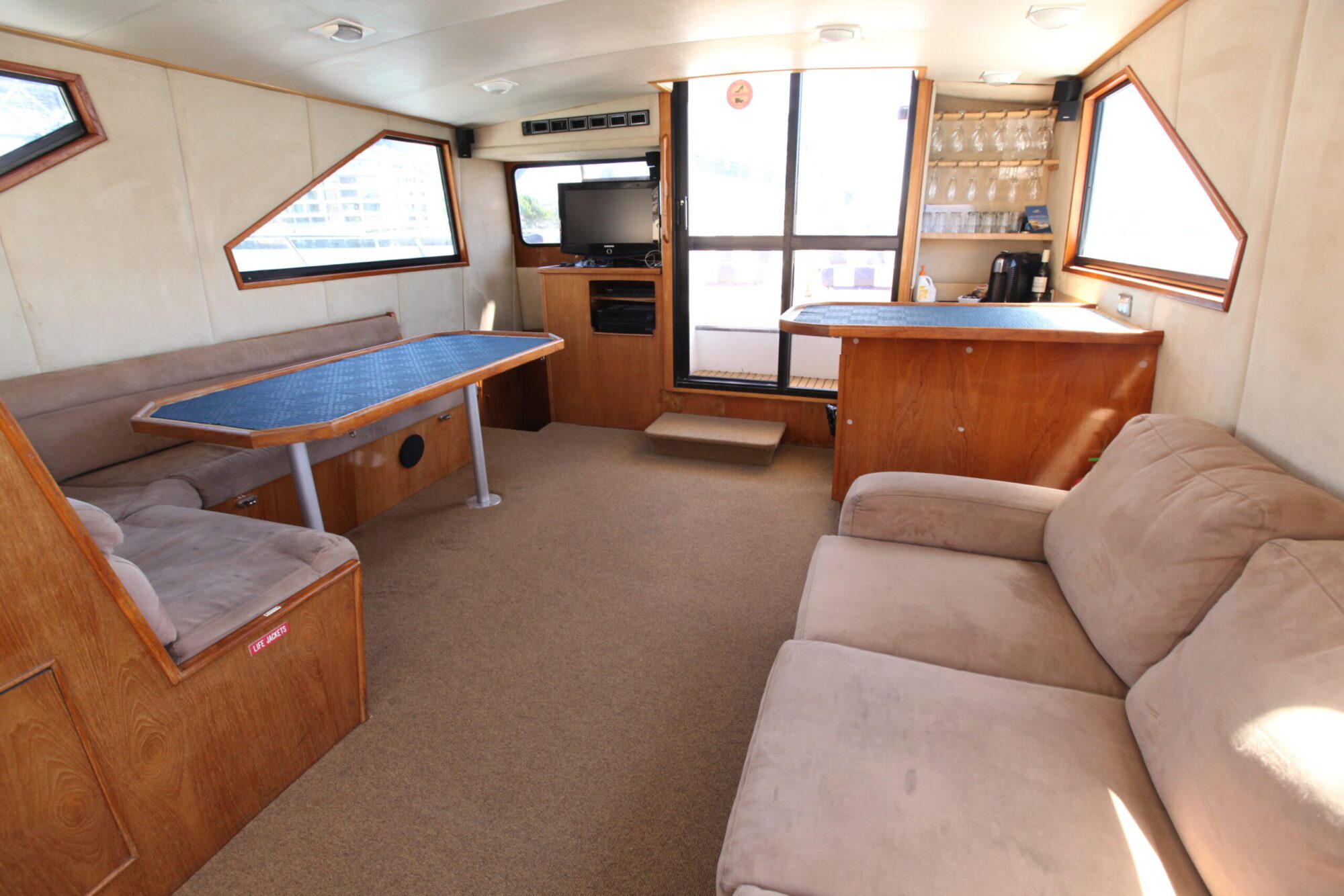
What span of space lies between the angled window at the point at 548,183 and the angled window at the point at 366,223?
64 cm

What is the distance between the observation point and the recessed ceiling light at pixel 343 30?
2.68 meters

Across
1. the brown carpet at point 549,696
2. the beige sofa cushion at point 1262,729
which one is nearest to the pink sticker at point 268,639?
the brown carpet at point 549,696

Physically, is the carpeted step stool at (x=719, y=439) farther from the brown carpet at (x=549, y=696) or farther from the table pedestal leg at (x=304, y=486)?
the table pedestal leg at (x=304, y=486)

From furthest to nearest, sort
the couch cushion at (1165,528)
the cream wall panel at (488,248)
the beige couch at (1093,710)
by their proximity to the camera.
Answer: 1. the cream wall panel at (488,248)
2. the couch cushion at (1165,528)
3. the beige couch at (1093,710)

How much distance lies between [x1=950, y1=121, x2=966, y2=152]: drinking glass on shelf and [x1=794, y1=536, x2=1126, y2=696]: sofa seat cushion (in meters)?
2.83

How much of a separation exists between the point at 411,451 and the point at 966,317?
289 centimetres

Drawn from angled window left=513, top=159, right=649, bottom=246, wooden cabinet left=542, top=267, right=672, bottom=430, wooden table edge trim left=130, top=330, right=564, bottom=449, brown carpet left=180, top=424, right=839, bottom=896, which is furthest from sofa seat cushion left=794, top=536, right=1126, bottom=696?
angled window left=513, top=159, right=649, bottom=246

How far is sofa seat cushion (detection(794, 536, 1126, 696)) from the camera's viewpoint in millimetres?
1461

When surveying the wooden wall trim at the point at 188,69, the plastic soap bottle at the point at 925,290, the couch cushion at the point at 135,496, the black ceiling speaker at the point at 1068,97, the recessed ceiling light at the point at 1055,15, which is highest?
the wooden wall trim at the point at 188,69

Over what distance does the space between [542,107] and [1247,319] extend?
13.5 ft

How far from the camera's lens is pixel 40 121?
269 cm

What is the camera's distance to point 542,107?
445 cm


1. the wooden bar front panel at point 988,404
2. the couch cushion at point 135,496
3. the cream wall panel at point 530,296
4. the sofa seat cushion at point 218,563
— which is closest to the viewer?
the sofa seat cushion at point 218,563

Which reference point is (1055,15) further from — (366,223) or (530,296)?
(530,296)
